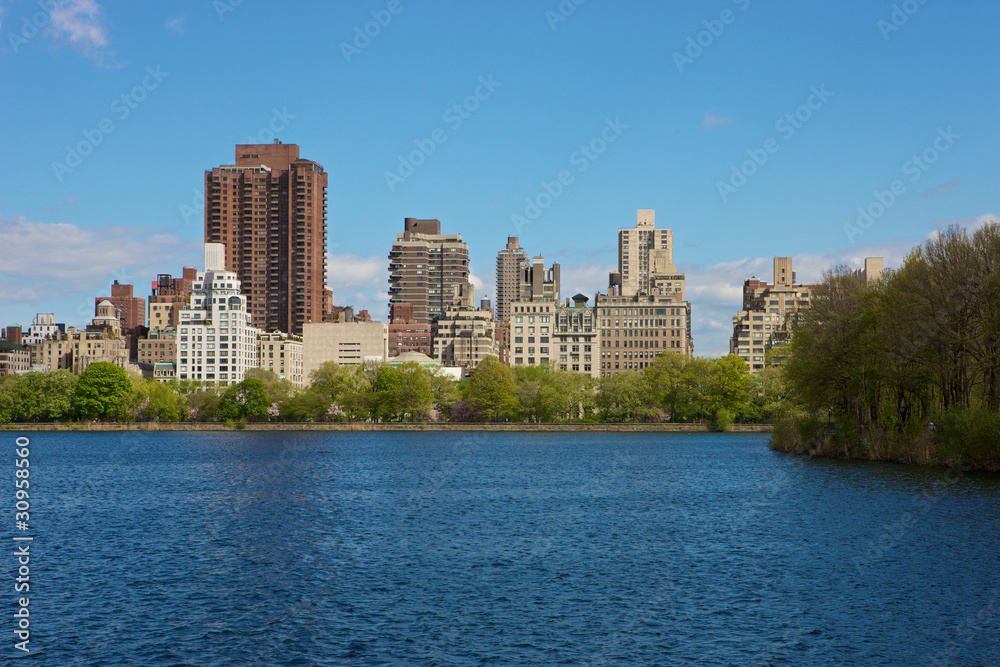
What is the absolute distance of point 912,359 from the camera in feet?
266

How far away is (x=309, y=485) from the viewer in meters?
77.6

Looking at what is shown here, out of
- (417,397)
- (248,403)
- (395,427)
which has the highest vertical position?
(417,397)

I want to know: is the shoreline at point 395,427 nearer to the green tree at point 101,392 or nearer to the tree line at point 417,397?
the tree line at point 417,397

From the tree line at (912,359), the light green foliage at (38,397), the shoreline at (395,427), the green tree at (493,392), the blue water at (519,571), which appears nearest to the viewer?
the blue water at (519,571)

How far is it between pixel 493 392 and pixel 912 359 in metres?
119

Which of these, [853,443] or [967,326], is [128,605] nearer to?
[967,326]

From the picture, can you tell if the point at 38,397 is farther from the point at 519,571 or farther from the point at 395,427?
the point at 519,571

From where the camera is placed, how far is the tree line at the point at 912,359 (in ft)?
246

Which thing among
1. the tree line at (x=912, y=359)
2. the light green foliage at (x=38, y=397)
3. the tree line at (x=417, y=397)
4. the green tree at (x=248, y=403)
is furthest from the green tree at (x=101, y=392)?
the tree line at (x=912, y=359)

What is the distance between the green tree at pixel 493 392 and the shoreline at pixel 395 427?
3.46 m

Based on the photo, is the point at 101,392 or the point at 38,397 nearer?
the point at 38,397

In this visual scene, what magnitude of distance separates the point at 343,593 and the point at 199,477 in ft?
175

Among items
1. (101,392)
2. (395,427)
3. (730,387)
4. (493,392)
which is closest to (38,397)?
(101,392)

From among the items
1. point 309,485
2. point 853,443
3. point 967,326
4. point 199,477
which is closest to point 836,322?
point 853,443
